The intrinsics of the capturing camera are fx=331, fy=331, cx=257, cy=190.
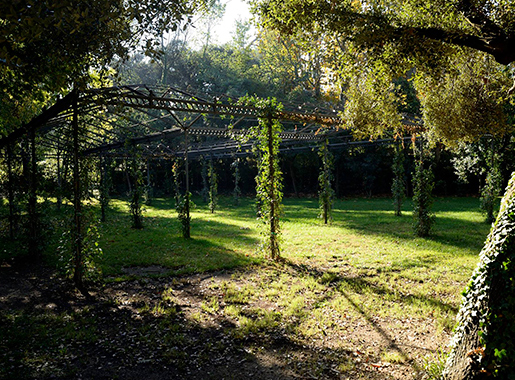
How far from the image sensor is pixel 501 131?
26.0 ft

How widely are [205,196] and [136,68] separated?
19894mm

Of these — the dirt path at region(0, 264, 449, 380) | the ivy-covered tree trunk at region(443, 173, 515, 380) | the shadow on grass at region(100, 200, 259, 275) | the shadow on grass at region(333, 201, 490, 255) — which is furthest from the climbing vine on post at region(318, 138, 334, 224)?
the ivy-covered tree trunk at region(443, 173, 515, 380)

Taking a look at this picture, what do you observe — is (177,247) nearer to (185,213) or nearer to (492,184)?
(185,213)

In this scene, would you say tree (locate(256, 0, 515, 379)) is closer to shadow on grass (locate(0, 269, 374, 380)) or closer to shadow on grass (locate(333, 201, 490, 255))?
shadow on grass (locate(0, 269, 374, 380))

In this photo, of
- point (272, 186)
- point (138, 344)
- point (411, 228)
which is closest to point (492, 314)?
point (138, 344)

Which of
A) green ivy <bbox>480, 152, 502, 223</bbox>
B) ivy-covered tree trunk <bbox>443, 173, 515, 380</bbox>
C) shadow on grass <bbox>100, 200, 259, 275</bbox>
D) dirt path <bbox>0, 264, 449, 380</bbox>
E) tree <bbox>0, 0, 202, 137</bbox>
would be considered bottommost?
dirt path <bbox>0, 264, 449, 380</bbox>

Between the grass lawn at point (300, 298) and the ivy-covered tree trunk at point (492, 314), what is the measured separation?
0.93 m

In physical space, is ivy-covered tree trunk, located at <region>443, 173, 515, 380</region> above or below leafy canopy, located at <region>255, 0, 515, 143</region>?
below

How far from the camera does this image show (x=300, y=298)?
5.91m

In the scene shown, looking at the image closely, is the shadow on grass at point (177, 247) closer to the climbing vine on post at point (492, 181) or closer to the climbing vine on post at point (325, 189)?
the climbing vine on post at point (325, 189)

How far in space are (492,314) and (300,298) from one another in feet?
11.3

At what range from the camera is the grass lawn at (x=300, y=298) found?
4.12 meters

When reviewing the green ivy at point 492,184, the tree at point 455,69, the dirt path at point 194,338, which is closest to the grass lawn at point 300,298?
the dirt path at point 194,338

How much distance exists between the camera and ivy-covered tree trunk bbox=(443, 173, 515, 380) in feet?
9.00
